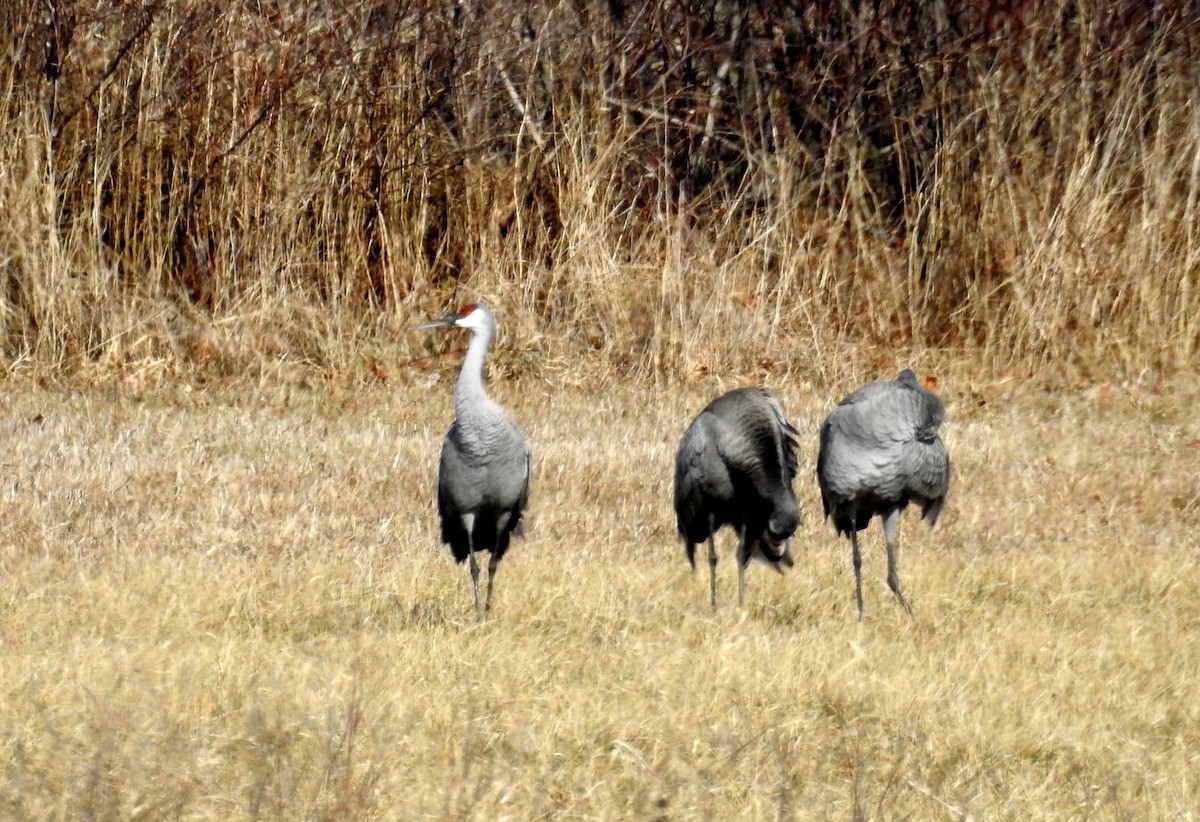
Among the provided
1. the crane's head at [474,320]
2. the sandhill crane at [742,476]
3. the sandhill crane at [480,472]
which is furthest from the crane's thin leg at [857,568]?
the crane's head at [474,320]

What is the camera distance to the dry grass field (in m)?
4.32

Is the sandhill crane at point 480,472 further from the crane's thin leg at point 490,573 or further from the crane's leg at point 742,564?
the crane's leg at point 742,564

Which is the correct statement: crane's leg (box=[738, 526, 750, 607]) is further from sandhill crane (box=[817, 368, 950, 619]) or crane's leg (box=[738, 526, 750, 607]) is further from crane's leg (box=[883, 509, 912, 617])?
crane's leg (box=[883, 509, 912, 617])

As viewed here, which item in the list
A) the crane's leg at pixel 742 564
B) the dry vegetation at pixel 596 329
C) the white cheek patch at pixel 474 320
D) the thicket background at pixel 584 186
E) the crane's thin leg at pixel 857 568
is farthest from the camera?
the thicket background at pixel 584 186

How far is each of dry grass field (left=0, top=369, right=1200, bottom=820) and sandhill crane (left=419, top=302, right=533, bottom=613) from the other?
0.22 metres

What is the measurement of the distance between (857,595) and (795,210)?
550 cm

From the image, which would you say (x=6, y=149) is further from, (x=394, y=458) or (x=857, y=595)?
(x=857, y=595)

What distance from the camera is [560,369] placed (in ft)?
35.1

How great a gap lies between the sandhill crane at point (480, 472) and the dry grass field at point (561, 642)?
224mm

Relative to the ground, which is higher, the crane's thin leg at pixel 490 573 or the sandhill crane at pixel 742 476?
the sandhill crane at pixel 742 476

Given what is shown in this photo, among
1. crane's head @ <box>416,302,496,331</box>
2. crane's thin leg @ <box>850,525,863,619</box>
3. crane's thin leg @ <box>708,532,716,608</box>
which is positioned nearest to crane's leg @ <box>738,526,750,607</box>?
crane's thin leg @ <box>708,532,716,608</box>

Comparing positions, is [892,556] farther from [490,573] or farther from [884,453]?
[490,573]

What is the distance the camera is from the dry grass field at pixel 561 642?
432 cm

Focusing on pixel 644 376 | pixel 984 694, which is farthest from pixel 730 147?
pixel 984 694
